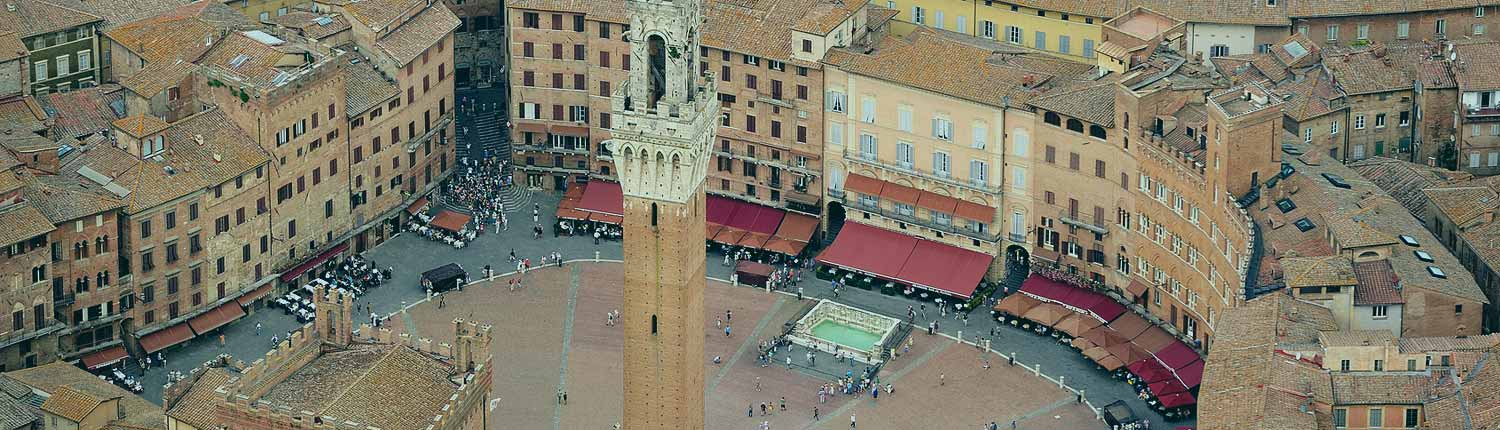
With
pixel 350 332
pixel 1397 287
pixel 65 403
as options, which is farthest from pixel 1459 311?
pixel 65 403

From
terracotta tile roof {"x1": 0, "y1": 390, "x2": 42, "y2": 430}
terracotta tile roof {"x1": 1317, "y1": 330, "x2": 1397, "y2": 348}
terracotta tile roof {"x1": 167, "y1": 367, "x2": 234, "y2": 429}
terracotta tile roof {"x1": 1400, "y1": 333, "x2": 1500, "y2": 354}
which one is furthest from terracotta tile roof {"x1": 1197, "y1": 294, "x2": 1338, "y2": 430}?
terracotta tile roof {"x1": 0, "y1": 390, "x2": 42, "y2": 430}

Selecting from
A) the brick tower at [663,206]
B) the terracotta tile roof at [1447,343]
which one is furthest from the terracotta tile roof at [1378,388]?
the brick tower at [663,206]

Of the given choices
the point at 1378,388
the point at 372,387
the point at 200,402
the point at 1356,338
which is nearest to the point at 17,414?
the point at 200,402

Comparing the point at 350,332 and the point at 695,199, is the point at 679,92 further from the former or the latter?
the point at 350,332

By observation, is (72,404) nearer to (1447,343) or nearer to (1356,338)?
(1356,338)

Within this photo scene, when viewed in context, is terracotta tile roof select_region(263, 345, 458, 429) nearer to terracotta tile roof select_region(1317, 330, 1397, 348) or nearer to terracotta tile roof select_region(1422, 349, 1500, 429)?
terracotta tile roof select_region(1317, 330, 1397, 348)

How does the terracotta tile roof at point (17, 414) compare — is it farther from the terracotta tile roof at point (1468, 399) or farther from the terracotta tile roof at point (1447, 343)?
the terracotta tile roof at point (1468, 399)
